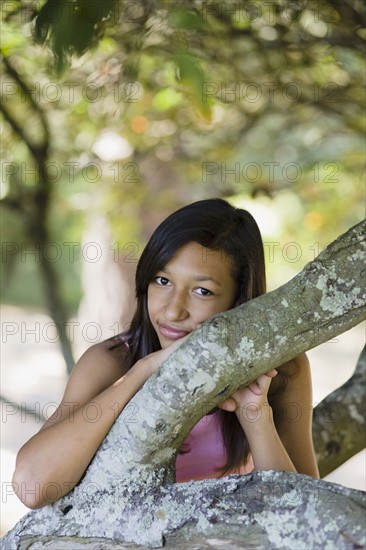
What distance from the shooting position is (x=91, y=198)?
4773 millimetres

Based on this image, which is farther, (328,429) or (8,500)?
(8,500)

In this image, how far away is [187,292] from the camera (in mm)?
1714

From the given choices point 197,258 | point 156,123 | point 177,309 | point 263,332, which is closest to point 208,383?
point 263,332

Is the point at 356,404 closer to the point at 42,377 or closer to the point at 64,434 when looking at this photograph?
the point at 64,434

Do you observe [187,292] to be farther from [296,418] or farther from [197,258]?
[296,418]

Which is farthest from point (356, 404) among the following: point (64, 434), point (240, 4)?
point (240, 4)

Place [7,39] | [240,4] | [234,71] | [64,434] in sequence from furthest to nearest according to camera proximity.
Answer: [234,71], [240,4], [7,39], [64,434]

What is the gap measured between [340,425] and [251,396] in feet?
2.08

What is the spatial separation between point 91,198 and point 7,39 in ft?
7.68

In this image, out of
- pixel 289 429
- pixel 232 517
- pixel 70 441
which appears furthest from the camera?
pixel 289 429

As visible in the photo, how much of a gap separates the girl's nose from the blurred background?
37cm

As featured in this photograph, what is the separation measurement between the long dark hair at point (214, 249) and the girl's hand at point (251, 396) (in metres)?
0.33

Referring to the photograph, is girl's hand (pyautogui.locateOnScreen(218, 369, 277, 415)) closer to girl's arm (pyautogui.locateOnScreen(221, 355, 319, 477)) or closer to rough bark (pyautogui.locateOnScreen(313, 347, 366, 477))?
girl's arm (pyautogui.locateOnScreen(221, 355, 319, 477))

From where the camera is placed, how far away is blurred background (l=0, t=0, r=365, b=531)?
2174mm
